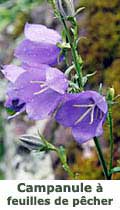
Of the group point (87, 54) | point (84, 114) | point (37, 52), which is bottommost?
point (87, 54)

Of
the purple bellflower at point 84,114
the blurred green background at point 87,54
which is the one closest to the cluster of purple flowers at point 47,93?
the purple bellflower at point 84,114

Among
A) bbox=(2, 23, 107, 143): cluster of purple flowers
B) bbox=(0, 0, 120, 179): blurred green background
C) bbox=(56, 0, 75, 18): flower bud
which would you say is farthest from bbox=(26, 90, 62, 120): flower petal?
bbox=(0, 0, 120, 179): blurred green background

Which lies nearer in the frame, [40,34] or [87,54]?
[40,34]

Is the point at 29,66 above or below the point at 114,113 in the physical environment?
above

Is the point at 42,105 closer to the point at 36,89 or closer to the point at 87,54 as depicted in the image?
the point at 36,89

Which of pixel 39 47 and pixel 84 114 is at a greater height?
pixel 39 47

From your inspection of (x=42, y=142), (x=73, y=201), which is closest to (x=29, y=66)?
(x=42, y=142)

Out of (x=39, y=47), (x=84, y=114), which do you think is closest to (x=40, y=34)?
(x=39, y=47)

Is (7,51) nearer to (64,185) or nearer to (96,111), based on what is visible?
(64,185)
